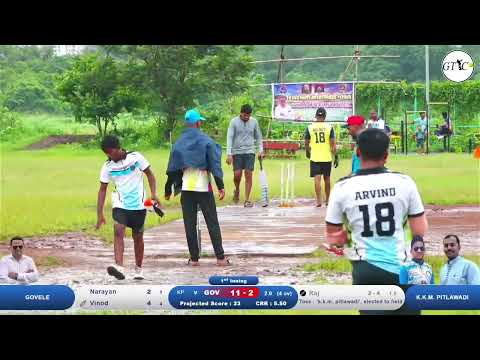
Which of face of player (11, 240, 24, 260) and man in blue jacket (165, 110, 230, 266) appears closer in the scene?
face of player (11, 240, 24, 260)

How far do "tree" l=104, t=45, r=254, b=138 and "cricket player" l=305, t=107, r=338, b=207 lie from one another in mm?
887

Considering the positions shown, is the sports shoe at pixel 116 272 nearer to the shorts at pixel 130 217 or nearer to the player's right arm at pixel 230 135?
Result: the shorts at pixel 130 217

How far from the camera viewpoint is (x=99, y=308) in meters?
8.45

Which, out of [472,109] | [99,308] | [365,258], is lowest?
[99,308]

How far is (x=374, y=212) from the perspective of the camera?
6656 millimetres

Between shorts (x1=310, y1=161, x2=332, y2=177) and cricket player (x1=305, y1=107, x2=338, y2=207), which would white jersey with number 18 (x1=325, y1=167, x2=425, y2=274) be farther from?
shorts (x1=310, y1=161, x2=332, y2=177)

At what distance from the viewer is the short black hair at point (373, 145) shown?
664cm

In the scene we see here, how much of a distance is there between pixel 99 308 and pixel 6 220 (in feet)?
6.21

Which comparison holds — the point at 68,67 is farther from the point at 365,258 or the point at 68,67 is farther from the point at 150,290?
the point at 365,258

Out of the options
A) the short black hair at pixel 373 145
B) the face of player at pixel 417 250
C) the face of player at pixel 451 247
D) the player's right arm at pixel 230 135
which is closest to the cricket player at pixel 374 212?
the short black hair at pixel 373 145

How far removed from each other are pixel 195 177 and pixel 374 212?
362 centimetres

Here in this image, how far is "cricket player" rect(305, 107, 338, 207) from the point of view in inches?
451

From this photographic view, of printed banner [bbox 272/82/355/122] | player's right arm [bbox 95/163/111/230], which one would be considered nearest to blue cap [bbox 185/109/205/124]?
player's right arm [bbox 95/163/111/230]
